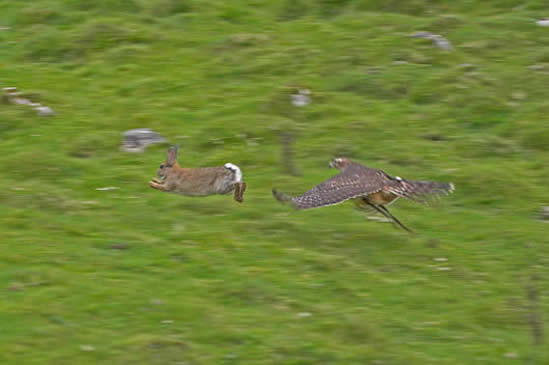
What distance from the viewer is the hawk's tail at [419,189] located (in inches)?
400

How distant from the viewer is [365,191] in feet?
32.3

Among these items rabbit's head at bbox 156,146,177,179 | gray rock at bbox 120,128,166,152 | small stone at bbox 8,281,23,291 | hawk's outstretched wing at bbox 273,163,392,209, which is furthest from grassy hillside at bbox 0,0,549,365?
hawk's outstretched wing at bbox 273,163,392,209

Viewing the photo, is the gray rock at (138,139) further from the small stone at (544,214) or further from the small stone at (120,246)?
the small stone at (544,214)

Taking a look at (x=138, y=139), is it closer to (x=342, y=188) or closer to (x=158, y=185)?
(x=158, y=185)

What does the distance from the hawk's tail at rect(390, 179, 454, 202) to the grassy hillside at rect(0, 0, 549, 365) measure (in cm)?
49

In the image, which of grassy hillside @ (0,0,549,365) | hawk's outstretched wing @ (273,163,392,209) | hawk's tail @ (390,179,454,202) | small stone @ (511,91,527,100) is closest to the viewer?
grassy hillside @ (0,0,549,365)

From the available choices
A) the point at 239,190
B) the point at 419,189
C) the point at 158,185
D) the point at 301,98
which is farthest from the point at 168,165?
the point at 301,98

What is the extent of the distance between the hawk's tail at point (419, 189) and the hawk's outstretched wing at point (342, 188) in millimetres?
137

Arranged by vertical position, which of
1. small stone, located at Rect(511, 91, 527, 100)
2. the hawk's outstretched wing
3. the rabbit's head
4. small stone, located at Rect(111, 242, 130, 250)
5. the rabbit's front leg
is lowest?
small stone, located at Rect(111, 242, 130, 250)

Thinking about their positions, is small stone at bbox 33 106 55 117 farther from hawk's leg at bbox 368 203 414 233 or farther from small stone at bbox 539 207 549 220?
small stone at bbox 539 207 549 220

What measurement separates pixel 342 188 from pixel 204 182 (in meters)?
1.83

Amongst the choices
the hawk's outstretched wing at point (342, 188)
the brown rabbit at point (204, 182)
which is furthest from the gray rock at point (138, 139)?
the hawk's outstretched wing at point (342, 188)

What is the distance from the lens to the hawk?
9.54 m

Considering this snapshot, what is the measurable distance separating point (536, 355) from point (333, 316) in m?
1.61
